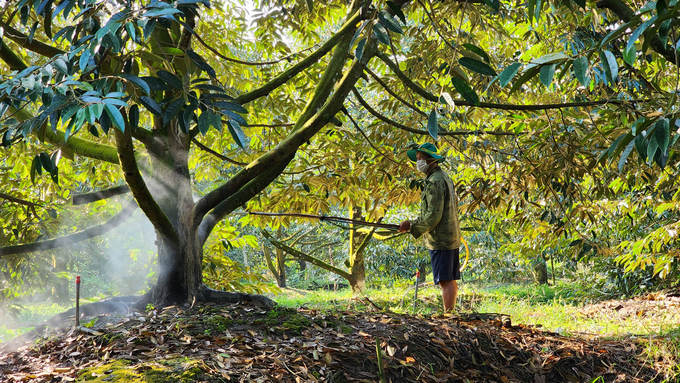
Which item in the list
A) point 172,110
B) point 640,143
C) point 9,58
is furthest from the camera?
point 9,58

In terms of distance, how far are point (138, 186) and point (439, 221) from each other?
2.50 metres

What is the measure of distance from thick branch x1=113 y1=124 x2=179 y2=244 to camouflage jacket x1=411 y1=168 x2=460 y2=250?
6.49 ft

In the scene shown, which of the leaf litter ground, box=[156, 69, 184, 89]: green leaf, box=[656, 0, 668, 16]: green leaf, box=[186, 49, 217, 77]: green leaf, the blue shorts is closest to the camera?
box=[656, 0, 668, 16]: green leaf

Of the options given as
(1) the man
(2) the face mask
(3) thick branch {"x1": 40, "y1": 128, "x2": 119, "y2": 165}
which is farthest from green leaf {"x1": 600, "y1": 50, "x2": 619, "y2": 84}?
(3) thick branch {"x1": 40, "y1": 128, "x2": 119, "y2": 165}

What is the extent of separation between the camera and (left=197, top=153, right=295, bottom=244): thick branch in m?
3.59

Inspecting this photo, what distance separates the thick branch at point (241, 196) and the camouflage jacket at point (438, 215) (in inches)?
48.8

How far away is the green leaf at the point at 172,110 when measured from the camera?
182 cm

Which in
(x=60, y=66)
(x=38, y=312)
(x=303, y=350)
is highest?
(x=60, y=66)

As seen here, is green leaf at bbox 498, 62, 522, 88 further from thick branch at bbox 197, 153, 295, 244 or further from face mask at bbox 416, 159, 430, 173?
face mask at bbox 416, 159, 430, 173

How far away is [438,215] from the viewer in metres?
4.09

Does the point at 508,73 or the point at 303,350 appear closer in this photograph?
the point at 508,73

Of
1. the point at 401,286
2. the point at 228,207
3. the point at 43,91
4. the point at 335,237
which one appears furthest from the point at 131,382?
the point at 335,237

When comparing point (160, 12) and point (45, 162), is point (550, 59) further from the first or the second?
point (45, 162)

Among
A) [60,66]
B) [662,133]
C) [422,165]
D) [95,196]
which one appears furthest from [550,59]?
[95,196]
